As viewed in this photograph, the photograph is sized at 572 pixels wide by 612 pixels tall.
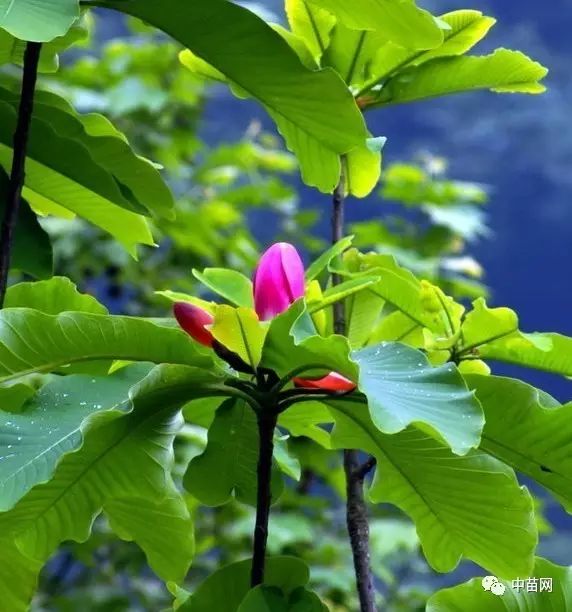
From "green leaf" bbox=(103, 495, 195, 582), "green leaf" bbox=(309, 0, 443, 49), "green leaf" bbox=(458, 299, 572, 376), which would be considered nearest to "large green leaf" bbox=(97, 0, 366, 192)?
"green leaf" bbox=(309, 0, 443, 49)

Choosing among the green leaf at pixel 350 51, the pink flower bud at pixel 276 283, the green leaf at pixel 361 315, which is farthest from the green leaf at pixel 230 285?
the green leaf at pixel 350 51

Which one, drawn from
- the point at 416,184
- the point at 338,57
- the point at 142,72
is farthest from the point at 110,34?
the point at 338,57

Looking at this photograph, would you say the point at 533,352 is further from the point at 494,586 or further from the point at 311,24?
the point at 311,24

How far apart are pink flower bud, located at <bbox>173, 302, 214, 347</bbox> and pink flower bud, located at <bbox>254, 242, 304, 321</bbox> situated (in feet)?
0.11

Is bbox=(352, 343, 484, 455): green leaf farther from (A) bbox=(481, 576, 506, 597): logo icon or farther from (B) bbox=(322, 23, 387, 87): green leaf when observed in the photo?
(B) bbox=(322, 23, 387, 87): green leaf

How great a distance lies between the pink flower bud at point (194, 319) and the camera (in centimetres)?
60

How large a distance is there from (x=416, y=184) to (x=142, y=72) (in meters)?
0.82

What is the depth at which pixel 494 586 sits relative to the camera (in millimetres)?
667

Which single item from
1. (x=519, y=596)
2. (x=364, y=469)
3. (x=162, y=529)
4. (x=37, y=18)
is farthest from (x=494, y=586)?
(x=37, y=18)

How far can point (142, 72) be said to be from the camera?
2941mm

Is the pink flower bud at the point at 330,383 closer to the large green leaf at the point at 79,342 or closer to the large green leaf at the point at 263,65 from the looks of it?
the large green leaf at the point at 79,342

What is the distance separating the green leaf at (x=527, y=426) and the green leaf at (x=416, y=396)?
6cm

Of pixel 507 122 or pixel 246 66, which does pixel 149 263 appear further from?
pixel 507 122

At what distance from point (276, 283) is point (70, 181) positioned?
0.96 ft
